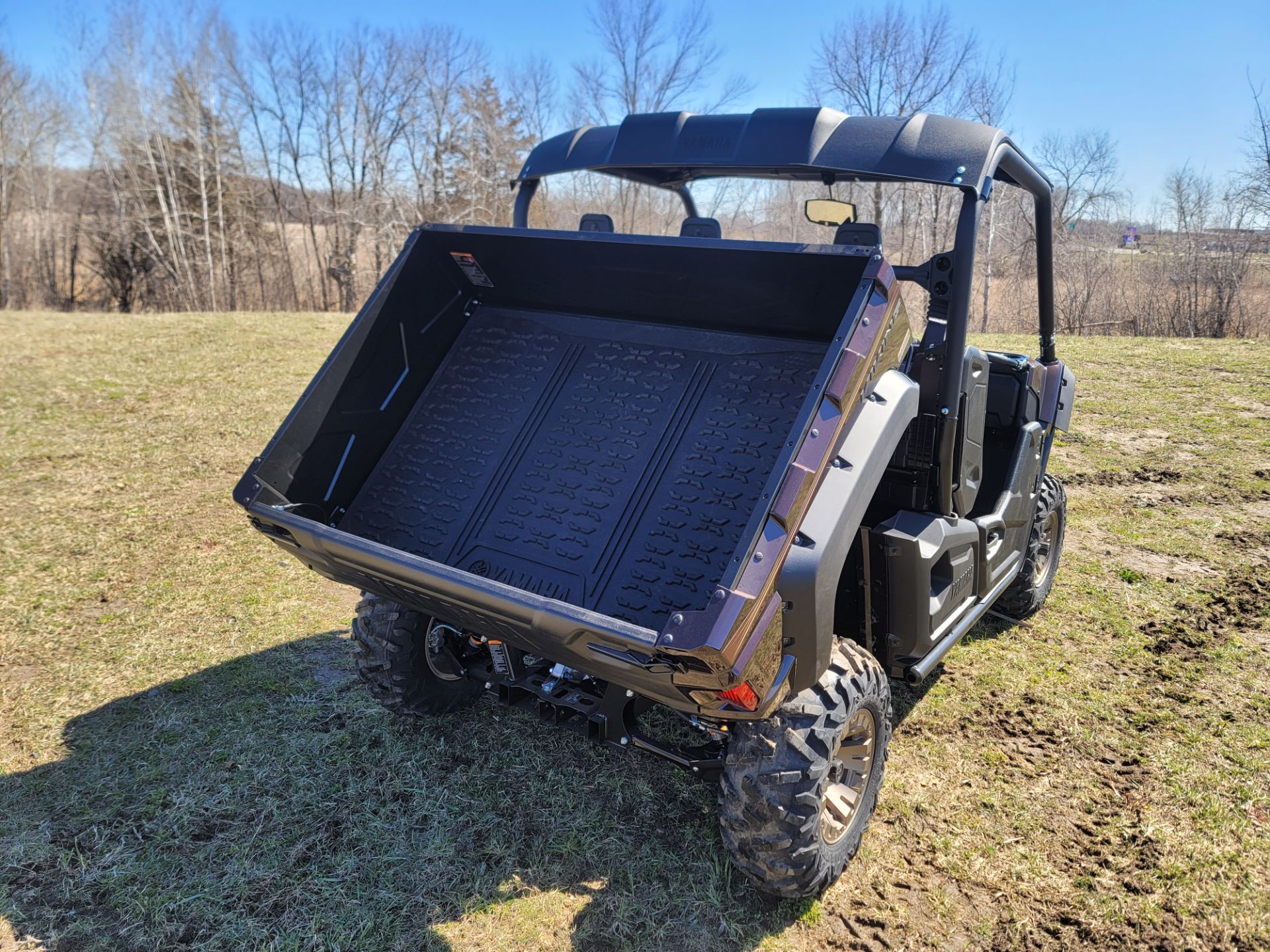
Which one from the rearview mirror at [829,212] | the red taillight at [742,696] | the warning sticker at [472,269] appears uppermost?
the rearview mirror at [829,212]

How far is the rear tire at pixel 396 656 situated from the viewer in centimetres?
312

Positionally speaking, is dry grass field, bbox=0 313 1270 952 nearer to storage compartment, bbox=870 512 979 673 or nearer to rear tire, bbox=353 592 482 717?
rear tire, bbox=353 592 482 717

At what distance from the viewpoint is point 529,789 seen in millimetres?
3020

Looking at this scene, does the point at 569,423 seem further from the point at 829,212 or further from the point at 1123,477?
the point at 1123,477

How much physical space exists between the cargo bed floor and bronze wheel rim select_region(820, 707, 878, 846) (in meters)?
0.66

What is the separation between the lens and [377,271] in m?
24.1

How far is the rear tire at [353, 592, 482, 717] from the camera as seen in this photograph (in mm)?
3125

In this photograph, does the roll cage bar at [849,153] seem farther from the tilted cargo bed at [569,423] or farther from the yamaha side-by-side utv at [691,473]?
the tilted cargo bed at [569,423]

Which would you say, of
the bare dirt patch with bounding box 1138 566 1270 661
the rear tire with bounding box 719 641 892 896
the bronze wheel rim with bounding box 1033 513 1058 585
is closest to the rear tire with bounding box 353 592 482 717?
the rear tire with bounding box 719 641 892 896

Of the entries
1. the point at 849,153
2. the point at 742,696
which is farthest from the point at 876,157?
the point at 742,696

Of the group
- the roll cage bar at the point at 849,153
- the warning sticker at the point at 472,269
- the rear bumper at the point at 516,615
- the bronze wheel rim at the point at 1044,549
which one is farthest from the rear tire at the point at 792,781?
the bronze wheel rim at the point at 1044,549

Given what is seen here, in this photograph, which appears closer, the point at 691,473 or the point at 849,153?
the point at 849,153

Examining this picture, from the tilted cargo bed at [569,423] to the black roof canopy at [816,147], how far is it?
0.39 metres

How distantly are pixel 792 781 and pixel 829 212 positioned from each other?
6.21 ft
